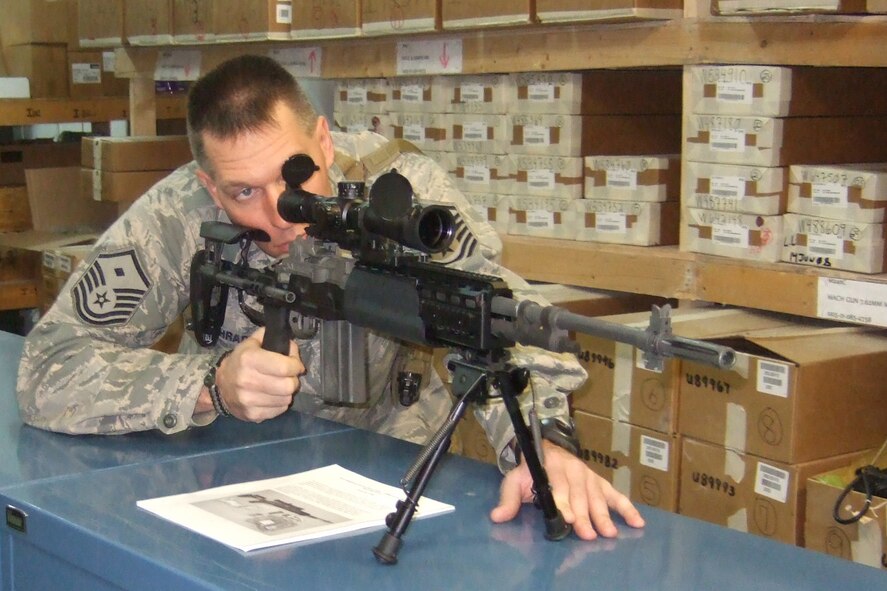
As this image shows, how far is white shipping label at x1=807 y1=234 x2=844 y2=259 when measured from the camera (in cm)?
214

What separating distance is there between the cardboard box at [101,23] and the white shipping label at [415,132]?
129 cm

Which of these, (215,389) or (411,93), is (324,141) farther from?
(411,93)

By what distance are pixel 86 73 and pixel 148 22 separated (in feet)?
3.23

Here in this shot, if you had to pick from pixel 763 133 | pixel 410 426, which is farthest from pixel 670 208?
pixel 410 426

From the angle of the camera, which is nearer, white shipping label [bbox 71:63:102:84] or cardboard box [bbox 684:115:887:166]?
cardboard box [bbox 684:115:887:166]

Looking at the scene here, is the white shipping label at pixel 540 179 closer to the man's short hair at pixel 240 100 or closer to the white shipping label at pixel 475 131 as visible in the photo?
the white shipping label at pixel 475 131

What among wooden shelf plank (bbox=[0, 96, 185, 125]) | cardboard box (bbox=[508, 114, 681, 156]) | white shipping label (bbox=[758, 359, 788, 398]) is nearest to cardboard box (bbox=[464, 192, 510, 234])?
cardboard box (bbox=[508, 114, 681, 156])

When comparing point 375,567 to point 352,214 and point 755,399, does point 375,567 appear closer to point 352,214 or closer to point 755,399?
point 352,214

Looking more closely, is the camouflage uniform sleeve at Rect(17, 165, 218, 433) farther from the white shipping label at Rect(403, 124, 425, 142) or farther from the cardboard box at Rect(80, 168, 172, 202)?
the cardboard box at Rect(80, 168, 172, 202)

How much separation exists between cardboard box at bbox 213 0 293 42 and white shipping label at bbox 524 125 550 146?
0.83 m

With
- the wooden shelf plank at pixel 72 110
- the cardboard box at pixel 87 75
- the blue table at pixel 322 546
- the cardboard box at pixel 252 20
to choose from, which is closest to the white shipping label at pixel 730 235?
the blue table at pixel 322 546

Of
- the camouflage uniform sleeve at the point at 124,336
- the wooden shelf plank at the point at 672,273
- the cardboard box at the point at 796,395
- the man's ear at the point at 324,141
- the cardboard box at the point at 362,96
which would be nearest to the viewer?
the camouflage uniform sleeve at the point at 124,336

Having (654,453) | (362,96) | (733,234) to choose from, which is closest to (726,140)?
(733,234)

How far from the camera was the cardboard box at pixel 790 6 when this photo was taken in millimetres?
2002
